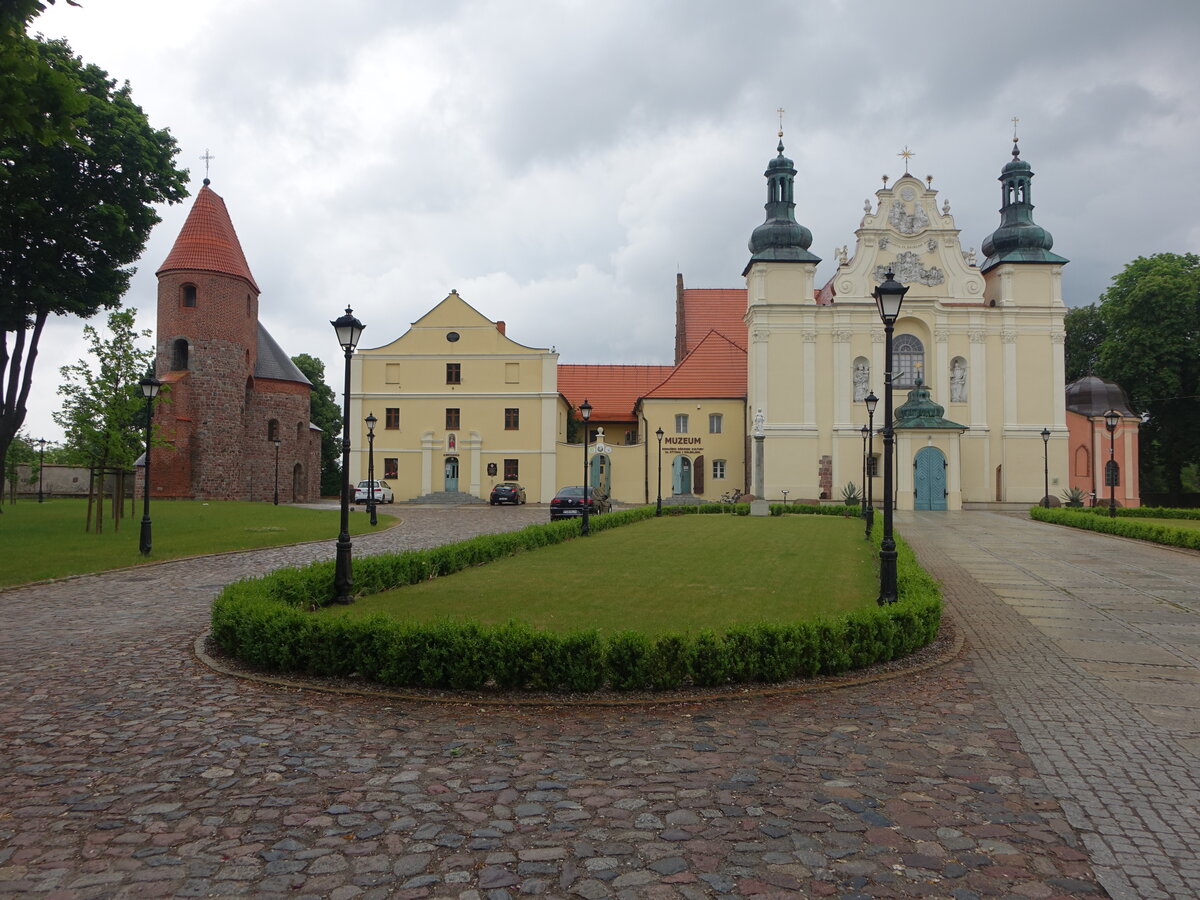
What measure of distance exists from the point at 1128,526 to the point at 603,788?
83.4 feet

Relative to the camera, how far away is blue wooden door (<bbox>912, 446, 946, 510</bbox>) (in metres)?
42.9

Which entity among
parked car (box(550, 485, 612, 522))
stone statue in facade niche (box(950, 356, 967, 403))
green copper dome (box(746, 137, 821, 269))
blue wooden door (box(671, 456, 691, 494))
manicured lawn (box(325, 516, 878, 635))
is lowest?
manicured lawn (box(325, 516, 878, 635))

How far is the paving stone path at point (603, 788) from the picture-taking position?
165 inches

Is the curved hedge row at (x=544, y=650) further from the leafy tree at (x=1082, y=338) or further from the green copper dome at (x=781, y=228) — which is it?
the leafy tree at (x=1082, y=338)

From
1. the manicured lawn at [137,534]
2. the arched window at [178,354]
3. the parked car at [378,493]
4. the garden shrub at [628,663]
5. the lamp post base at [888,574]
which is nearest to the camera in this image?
the garden shrub at [628,663]

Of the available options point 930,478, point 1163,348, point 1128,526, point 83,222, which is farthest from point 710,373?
point 83,222

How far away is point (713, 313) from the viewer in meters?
61.7

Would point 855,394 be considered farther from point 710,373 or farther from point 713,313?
point 713,313

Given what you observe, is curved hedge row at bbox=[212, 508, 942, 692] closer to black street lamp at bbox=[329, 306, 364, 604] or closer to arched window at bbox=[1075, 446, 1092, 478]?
black street lamp at bbox=[329, 306, 364, 604]

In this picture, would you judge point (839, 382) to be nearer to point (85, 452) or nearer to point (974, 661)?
point (85, 452)

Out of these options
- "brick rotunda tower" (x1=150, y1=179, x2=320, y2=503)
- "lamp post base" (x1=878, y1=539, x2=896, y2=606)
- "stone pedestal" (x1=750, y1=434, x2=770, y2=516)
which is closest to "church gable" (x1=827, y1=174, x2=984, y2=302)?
"stone pedestal" (x1=750, y1=434, x2=770, y2=516)

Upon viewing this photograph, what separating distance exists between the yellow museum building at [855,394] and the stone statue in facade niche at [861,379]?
0.08 meters

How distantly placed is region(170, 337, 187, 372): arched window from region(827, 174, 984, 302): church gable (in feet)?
116

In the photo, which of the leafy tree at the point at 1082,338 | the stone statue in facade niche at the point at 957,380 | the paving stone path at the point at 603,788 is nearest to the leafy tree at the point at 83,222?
the paving stone path at the point at 603,788
